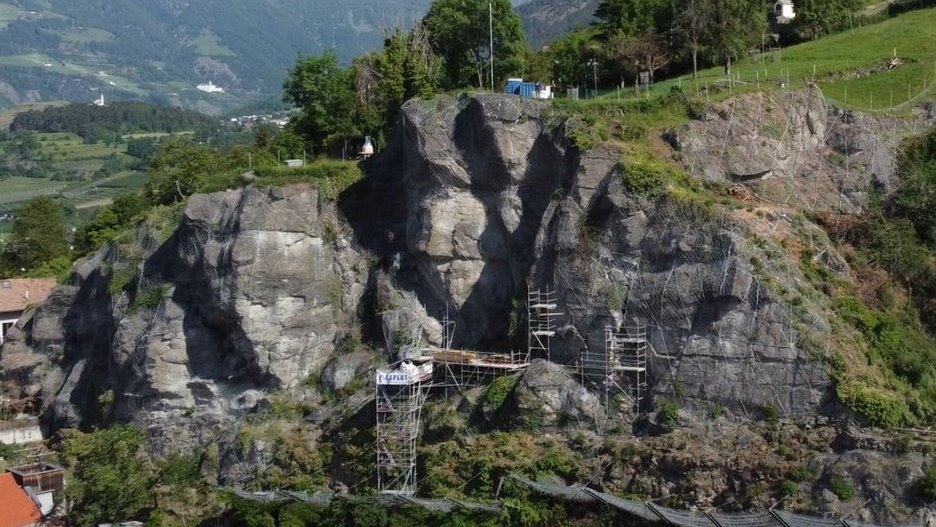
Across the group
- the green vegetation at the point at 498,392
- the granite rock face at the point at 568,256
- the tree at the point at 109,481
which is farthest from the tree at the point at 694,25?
the tree at the point at 109,481

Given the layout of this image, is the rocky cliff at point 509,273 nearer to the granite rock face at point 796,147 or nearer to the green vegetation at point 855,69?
the granite rock face at point 796,147

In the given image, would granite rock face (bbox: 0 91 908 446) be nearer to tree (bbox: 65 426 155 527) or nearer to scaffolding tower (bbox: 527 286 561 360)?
scaffolding tower (bbox: 527 286 561 360)

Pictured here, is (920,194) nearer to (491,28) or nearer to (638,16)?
(638,16)

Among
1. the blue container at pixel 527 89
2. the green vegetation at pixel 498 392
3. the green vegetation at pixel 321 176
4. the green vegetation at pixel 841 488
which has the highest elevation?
the blue container at pixel 527 89

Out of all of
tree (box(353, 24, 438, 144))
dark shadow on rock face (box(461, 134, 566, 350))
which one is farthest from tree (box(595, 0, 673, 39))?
dark shadow on rock face (box(461, 134, 566, 350))

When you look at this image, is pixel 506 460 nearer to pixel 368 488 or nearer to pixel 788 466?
pixel 368 488

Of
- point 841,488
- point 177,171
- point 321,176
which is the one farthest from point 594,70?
point 841,488
